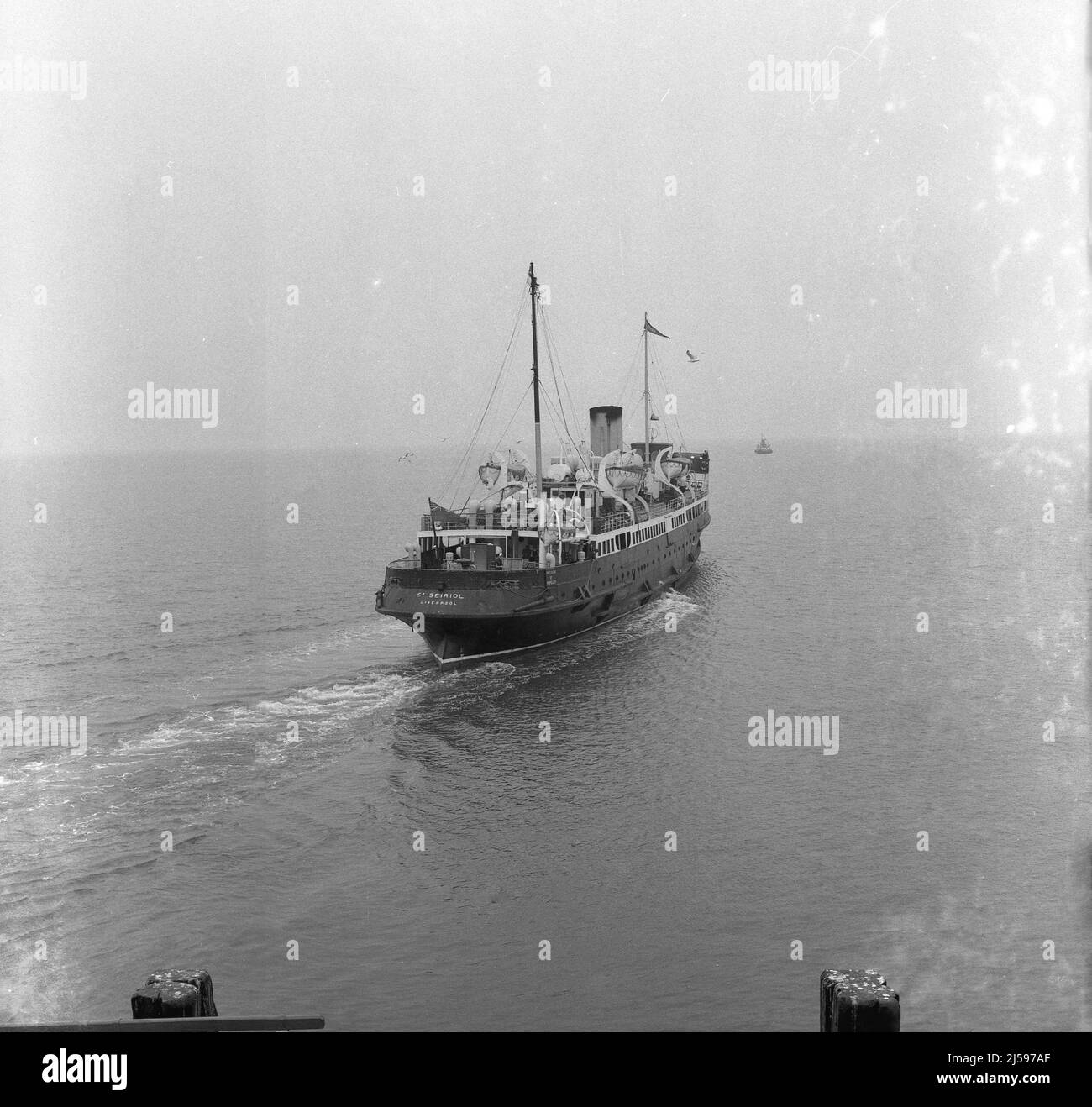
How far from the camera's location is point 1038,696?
47625mm

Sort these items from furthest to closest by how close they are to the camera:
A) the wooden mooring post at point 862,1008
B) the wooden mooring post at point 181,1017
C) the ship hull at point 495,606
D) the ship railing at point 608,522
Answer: the ship railing at point 608,522 → the ship hull at point 495,606 → the wooden mooring post at point 862,1008 → the wooden mooring post at point 181,1017

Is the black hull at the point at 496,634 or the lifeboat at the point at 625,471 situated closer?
the black hull at the point at 496,634

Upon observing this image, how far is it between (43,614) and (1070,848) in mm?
58151

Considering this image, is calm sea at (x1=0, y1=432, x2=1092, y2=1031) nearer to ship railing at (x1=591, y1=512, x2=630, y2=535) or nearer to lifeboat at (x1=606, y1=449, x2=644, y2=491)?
ship railing at (x1=591, y1=512, x2=630, y2=535)

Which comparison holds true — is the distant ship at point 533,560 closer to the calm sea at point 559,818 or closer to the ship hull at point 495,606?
the ship hull at point 495,606

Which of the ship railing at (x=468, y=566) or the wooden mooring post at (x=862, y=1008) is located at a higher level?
the ship railing at (x=468, y=566)

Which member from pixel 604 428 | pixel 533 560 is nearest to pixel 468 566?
pixel 533 560

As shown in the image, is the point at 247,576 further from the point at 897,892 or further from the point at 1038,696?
the point at 897,892

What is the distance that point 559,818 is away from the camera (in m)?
34.3

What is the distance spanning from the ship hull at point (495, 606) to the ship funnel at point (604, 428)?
1307 inches

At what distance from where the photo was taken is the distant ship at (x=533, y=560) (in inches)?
2066

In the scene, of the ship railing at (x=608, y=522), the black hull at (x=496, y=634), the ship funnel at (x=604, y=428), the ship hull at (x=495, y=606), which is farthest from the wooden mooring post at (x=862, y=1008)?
the ship funnel at (x=604, y=428)

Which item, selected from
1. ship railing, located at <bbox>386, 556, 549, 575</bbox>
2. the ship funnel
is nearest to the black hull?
ship railing, located at <bbox>386, 556, 549, 575</bbox>
